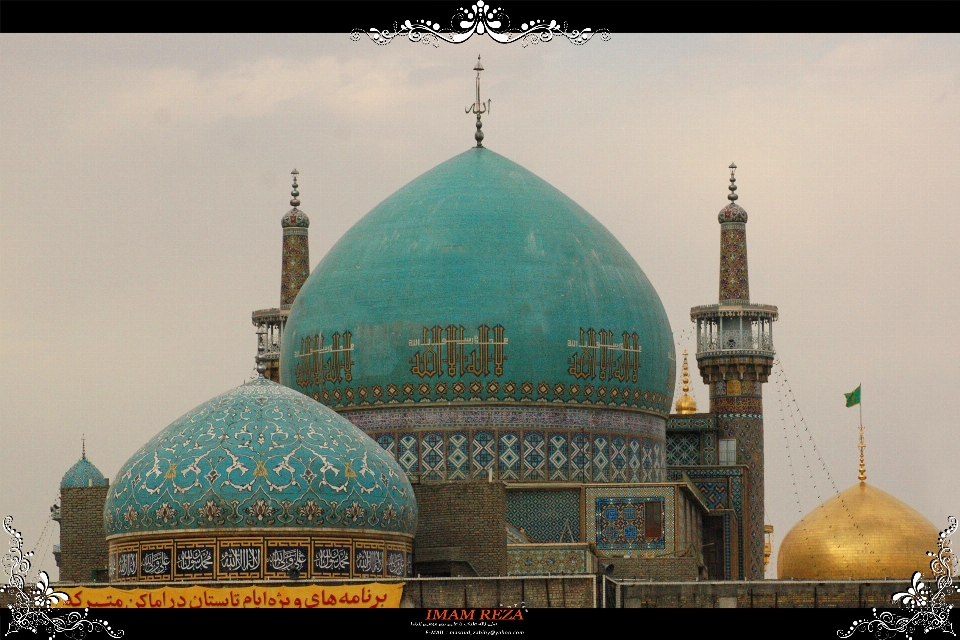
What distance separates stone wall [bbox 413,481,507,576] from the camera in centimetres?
2355

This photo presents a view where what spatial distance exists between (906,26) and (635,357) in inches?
446

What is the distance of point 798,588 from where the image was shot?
21438mm

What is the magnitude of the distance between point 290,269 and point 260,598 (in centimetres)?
997

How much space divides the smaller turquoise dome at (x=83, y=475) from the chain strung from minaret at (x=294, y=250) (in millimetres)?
6647

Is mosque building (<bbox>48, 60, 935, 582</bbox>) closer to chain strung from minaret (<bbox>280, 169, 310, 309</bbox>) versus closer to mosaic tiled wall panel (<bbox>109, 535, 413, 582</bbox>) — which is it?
mosaic tiled wall panel (<bbox>109, 535, 413, 582</bbox>)

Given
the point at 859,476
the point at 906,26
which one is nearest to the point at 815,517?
the point at 859,476

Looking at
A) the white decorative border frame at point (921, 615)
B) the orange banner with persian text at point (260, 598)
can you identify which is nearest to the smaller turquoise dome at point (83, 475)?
the orange banner with persian text at point (260, 598)

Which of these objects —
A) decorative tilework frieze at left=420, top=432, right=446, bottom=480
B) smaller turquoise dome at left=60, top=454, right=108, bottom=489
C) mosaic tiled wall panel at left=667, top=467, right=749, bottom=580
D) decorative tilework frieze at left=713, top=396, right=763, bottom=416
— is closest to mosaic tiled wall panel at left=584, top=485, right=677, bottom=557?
decorative tilework frieze at left=420, top=432, right=446, bottom=480

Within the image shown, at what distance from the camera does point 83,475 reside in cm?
3562

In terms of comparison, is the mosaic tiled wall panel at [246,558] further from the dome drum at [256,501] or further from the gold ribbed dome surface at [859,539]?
the gold ribbed dome surface at [859,539]

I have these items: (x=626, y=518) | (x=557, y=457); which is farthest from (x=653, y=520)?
(x=557, y=457)

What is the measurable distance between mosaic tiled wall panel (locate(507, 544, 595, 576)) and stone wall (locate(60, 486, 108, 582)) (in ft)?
13.1

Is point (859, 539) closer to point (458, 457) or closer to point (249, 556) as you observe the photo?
point (458, 457)

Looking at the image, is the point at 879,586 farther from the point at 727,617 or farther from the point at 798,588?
the point at 727,617
